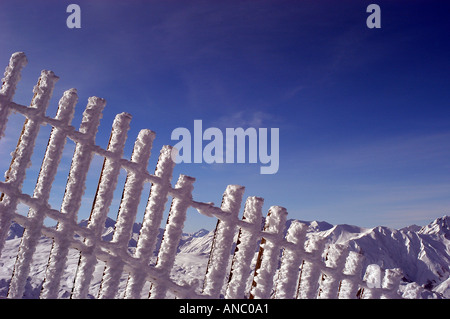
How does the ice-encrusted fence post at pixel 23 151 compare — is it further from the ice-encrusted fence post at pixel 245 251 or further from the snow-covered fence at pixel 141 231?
the ice-encrusted fence post at pixel 245 251

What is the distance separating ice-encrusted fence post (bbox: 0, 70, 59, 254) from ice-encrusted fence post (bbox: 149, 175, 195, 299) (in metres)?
2.11

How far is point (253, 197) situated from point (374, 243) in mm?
115575

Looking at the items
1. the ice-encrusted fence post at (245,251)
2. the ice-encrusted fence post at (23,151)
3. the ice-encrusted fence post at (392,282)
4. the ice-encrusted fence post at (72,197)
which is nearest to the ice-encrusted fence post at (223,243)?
the ice-encrusted fence post at (245,251)

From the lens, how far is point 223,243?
4.22 meters

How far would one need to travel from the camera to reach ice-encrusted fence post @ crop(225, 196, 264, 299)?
166 inches

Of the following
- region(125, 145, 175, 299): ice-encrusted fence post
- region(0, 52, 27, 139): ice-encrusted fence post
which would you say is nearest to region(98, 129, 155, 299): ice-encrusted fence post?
region(125, 145, 175, 299): ice-encrusted fence post

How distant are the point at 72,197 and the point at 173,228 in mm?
1439

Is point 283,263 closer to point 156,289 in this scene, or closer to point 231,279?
point 231,279

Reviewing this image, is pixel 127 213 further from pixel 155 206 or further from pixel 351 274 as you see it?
pixel 351 274

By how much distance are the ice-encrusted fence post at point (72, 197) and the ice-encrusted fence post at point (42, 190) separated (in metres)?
0.23

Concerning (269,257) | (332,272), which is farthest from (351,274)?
(269,257)

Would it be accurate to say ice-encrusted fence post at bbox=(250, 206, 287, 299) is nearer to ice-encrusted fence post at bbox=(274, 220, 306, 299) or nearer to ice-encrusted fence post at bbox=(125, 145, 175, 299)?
ice-encrusted fence post at bbox=(274, 220, 306, 299)
